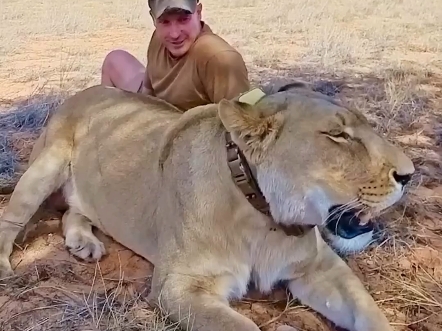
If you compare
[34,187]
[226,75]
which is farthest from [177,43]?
[34,187]

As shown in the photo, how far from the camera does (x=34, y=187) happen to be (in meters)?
2.97

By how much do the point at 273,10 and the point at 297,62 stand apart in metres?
3.91

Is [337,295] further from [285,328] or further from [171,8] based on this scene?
[171,8]

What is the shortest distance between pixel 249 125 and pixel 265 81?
3.57 meters

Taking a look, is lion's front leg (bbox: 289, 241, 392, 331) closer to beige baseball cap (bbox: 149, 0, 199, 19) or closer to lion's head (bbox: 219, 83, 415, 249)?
lion's head (bbox: 219, 83, 415, 249)

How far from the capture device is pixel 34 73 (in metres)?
5.93

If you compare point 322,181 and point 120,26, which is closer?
point 322,181

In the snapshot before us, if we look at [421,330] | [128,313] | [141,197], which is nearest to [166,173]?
[141,197]

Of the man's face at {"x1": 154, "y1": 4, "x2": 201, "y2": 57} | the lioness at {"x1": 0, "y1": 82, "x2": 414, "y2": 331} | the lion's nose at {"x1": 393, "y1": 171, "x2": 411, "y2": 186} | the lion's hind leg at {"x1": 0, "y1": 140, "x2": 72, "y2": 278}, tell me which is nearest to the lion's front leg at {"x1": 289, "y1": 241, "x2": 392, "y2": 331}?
the lioness at {"x1": 0, "y1": 82, "x2": 414, "y2": 331}

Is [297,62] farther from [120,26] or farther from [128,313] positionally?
[128,313]

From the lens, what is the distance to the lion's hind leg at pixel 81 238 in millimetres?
2771

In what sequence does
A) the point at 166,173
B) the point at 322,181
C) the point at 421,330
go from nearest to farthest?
the point at 322,181, the point at 421,330, the point at 166,173

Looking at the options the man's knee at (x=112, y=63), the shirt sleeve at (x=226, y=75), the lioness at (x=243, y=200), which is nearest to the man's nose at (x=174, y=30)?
the shirt sleeve at (x=226, y=75)

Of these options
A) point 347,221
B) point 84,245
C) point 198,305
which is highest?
point 347,221
